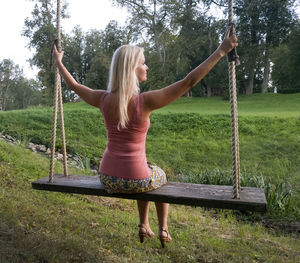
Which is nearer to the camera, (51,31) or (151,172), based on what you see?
(151,172)

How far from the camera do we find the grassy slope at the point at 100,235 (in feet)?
9.58

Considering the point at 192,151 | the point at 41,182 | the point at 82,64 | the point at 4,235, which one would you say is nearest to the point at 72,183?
the point at 41,182

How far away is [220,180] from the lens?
572 centimetres

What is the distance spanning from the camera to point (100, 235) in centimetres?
335

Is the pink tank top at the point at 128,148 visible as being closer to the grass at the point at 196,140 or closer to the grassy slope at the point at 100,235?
the grassy slope at the point at 100,235

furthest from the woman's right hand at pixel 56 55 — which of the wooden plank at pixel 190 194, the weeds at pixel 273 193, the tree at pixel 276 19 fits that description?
the tree at pixel 276 19

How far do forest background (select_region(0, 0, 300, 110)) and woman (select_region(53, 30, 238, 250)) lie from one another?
50.4 ft

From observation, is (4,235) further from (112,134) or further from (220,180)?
(220,180)

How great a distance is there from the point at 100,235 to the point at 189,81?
2.17m

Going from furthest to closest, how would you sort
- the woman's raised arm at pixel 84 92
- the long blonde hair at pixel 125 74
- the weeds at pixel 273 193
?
the weeds at pixel 273 193
the woman's raised arm at pixel 84 92
the long blonde hair at pixel 125 74

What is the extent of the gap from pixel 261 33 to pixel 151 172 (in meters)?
19.5

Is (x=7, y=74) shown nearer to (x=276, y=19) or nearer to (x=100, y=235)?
(x=276, y=19)

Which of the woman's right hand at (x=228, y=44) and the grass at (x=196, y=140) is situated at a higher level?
the woman's right hand at (x=228, y=44)

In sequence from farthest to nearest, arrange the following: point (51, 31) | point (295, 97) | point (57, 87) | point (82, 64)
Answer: point (82, 64)
point (51, 31)
point (295, 97)
point (57, 87)
